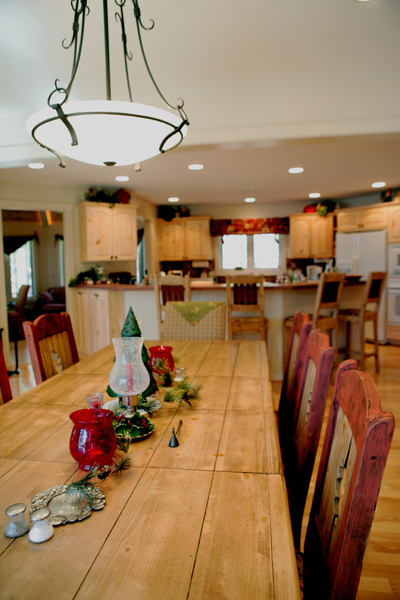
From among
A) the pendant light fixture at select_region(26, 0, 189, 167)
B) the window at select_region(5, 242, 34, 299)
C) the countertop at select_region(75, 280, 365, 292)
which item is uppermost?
the pendant light fixture at select_region(26, 0, 189, 167)

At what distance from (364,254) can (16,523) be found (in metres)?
6.78

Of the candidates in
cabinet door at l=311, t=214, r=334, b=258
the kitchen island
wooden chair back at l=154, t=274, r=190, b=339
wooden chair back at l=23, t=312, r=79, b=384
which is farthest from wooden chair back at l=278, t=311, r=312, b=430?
cabinet door at l=311, t=214, r=334, b=258

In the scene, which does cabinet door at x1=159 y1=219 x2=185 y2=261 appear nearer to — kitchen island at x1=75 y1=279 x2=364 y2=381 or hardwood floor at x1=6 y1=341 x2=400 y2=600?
kitchen island at x1=75 y1=279 x2=364 y2=381

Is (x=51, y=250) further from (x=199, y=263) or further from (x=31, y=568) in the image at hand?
(x=31, y=568)

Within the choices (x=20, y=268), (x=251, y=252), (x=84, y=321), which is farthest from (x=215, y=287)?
(x=20, y=268)

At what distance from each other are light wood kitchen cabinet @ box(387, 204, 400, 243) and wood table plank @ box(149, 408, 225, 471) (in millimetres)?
5836

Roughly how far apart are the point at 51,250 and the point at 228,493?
10.4 m

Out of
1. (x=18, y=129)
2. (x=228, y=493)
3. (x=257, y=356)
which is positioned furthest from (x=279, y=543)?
(x=18, y=129)

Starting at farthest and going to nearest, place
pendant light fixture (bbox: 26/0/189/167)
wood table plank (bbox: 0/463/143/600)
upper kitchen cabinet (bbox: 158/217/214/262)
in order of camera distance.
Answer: upper kitchen cabinet (bbox: 158/217/214/262) → pendant light fixture (bbox: 26/0/189/167) → wood table plank (bbox: 0/463/143/600)

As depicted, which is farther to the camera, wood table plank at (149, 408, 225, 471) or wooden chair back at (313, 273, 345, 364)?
wooden chair back at (313, 273, 345, 364)

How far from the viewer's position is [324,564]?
2.95 ft

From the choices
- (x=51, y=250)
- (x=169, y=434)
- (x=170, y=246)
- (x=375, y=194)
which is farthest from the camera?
(x=51, y=250)

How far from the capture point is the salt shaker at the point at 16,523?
2.58 feet

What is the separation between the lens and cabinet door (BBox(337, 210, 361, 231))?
691 cm
